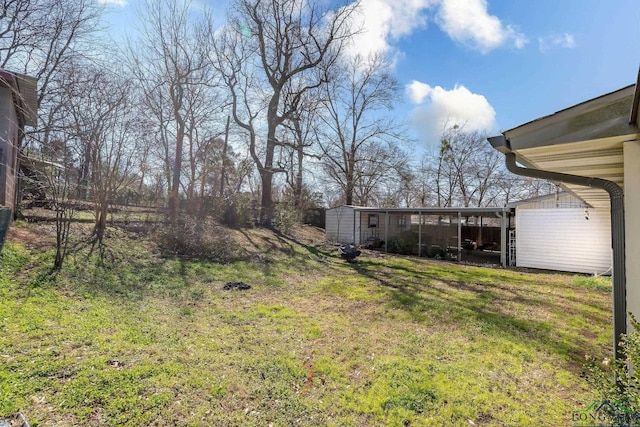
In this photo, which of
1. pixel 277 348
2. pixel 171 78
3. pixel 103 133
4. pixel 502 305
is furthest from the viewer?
pixel 171 78

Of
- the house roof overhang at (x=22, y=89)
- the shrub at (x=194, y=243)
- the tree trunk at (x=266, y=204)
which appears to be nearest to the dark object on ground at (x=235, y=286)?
the shrub at (x=194, y=243)

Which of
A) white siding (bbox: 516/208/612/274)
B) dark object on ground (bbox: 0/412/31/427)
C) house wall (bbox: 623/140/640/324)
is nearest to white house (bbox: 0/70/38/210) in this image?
dark object on ground (bbox: 0/412/31/427)

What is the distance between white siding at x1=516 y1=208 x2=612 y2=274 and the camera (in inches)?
365

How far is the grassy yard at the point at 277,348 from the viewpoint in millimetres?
2529

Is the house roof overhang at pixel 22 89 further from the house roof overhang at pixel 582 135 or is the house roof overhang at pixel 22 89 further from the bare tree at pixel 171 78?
the house roof overhang at pixel 582 135

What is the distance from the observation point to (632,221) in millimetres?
2225

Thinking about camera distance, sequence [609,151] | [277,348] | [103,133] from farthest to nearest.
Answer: [103,133]
[277,348]
[609,151]

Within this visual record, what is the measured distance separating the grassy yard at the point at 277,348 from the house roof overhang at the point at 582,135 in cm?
220

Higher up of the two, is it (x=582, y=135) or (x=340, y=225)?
(x=582, y=135)

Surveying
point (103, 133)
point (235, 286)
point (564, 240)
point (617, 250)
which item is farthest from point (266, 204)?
point (617, 250)

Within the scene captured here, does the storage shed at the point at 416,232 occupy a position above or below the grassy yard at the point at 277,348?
above

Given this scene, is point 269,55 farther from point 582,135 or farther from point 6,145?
point 582,135

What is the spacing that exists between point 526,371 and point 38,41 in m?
16.9

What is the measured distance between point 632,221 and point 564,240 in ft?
31.7
